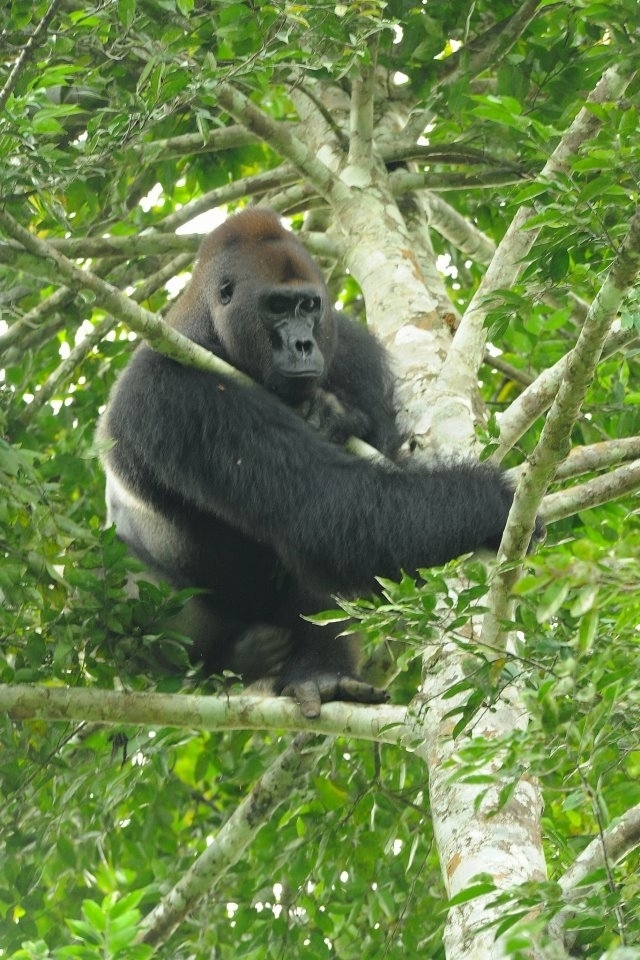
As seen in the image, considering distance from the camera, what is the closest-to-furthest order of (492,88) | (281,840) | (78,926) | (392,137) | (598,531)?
(78,926)
(281,840)
(598,531)
(392,137)
(492,88)

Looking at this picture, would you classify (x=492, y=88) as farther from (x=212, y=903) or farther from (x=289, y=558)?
(x=212, y=903)

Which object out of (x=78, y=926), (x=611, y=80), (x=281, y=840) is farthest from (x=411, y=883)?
(x=611, y=80)

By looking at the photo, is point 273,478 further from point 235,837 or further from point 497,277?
point 235,837

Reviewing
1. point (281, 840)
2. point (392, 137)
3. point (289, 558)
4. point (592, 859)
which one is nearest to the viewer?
point (592, 859)

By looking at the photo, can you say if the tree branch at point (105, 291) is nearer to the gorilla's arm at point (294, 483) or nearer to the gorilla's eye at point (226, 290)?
the gorilla's arm at point (294, 483)

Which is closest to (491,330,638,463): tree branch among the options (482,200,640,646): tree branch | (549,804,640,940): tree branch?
(482,200,640,646): tree branch

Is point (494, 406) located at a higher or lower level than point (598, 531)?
higher

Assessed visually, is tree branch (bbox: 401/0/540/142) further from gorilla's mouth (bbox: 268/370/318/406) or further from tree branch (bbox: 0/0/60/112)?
tree branch (bbox: 0/0/60/112)

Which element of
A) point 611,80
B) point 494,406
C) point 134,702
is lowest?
point 134,702

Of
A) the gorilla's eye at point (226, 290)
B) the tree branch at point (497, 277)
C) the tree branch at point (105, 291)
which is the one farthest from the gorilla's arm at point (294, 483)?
the tree branch at point (105, 291)

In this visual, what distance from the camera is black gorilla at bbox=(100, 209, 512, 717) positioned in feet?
15.6

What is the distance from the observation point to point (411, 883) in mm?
5266

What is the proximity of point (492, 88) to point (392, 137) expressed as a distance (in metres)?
0.77

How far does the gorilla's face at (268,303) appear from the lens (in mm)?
5297
